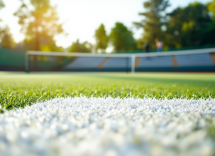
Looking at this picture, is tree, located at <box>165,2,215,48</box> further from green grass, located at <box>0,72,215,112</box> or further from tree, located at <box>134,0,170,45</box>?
green grass, located at <box>0,72,215,112</box>

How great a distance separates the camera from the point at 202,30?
3183cm

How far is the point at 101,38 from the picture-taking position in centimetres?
4550

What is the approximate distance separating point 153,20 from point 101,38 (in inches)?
585

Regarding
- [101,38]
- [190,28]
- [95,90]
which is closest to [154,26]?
[190,28]

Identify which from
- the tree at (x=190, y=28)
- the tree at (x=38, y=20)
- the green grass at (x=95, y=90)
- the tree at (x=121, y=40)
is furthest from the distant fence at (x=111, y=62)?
the tree at (x=121, y=40)

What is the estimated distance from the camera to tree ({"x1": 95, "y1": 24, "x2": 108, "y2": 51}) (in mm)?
45000

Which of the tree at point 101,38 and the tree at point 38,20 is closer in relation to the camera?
the tree at point 38,20

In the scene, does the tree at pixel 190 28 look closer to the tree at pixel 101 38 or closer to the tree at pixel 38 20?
the tree at pixel 101 38

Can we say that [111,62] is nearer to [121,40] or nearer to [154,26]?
[154,26]

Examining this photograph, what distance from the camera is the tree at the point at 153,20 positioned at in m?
34.8

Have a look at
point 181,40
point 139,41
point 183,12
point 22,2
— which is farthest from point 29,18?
point 183,12

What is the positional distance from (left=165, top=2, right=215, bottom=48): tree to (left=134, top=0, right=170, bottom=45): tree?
1725 millimetres

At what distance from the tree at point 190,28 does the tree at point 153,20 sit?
1725 millimetres

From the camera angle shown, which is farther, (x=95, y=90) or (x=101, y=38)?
(x=101, y=38)
